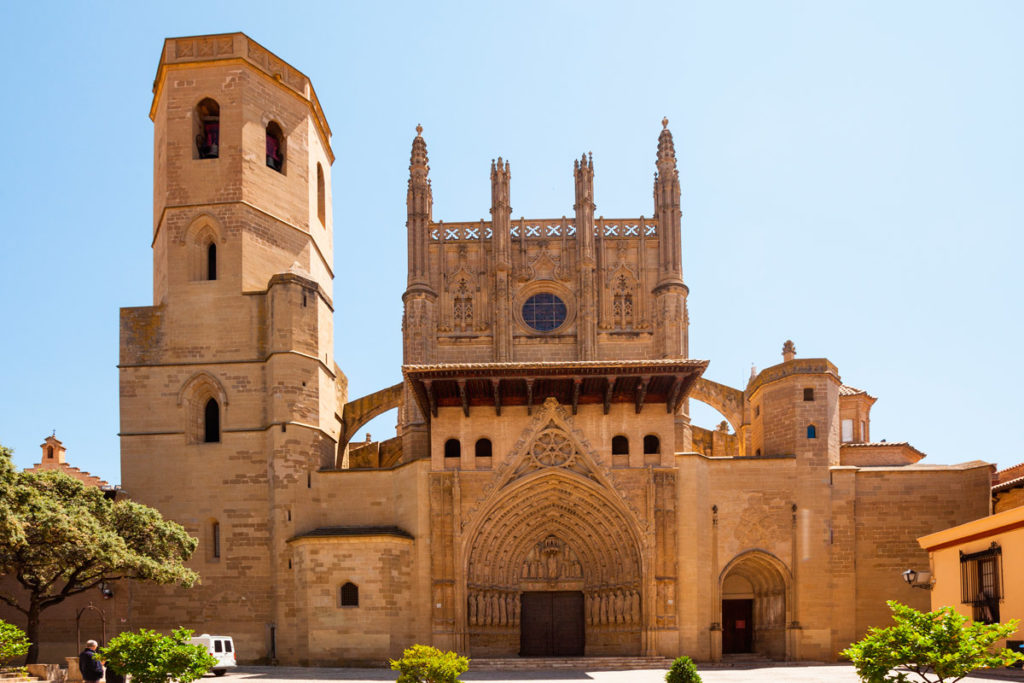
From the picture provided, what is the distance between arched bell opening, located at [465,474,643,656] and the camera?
27.3m

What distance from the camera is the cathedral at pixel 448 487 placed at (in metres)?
27.0

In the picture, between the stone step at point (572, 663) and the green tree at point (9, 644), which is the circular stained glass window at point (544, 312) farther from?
the green tree at point (9, 644)

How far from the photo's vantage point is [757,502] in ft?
91.6

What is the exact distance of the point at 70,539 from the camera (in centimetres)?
2242


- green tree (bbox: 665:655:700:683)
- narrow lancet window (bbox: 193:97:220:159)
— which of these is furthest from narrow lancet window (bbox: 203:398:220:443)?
green tree (bbox: 665:655:700:683)

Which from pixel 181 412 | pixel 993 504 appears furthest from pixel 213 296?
pixel 993 504

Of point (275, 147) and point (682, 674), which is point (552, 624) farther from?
point (275, 147)

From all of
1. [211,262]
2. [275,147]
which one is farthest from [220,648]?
[275,147]

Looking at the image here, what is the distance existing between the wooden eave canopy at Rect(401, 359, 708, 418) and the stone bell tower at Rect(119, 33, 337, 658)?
4187mm

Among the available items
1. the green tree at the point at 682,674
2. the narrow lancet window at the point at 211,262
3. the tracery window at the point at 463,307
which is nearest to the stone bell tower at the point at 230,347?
the narrow lancet window at the point at 211,262

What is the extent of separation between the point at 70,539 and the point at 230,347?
27.2 feet

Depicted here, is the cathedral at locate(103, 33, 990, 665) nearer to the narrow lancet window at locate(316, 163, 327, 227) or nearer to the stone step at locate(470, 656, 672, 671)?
the stone step at locate(470, 656, 672, 671)

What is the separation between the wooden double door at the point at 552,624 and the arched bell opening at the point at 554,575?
3 centimetres

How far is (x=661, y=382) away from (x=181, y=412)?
43.0 ft
